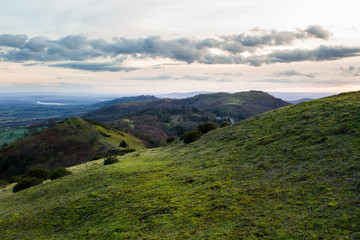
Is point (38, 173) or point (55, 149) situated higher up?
point (38, 173)

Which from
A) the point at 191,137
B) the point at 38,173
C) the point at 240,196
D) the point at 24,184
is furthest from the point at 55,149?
the point at 240,196

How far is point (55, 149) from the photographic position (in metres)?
100

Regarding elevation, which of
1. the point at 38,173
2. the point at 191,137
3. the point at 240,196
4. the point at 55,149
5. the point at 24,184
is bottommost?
the point at 55,149

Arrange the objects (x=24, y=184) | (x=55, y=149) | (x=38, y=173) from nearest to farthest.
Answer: (x=24, y=184) → (x=38, y=173) → (x=55, y=149)

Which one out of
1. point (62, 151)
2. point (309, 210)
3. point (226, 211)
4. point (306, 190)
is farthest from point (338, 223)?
point (62, 151)

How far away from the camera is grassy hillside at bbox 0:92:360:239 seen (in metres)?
7.74

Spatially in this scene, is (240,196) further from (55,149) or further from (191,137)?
(55,149)

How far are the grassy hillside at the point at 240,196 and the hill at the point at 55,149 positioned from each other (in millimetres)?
70340

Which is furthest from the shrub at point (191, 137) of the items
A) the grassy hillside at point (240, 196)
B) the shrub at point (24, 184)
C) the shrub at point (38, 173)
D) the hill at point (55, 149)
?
the hill at point (55, 149)

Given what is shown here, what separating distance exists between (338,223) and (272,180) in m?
4.14

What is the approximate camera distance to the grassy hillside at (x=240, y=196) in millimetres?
7738

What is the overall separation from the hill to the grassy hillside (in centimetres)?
7034

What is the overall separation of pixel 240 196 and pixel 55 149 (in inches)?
4308

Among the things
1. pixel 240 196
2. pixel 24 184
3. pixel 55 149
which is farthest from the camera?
pixel 55 149
